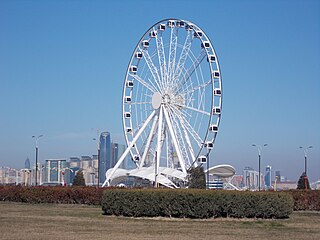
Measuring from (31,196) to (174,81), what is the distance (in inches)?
648

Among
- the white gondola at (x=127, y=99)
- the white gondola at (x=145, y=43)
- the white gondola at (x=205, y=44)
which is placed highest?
the white gondola at (x=145, y=43)

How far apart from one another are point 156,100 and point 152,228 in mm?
33706

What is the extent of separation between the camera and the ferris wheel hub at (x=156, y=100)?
193 ft

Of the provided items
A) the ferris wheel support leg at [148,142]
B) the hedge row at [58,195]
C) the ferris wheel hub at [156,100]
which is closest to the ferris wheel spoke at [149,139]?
the ferris wheel support leg at [148,142]

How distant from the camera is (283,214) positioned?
32.9m

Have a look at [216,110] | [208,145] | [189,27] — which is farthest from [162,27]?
[208,145]

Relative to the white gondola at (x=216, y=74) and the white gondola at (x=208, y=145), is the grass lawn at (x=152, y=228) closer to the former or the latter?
the white gondola at (x=208, y=145)

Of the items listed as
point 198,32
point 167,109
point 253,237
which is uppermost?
point 198,32

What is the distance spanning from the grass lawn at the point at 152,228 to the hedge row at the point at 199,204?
58cm

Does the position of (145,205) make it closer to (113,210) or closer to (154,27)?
(113,210)

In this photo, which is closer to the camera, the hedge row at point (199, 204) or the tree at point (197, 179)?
the hedge row at point (199, 204)

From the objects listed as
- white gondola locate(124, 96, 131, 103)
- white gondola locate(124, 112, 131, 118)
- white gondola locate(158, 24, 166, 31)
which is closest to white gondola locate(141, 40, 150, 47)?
white gondola locate(158, 24, 166, 31)

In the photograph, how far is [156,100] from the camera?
194 feet

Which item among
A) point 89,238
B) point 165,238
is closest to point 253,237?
point 165,238
